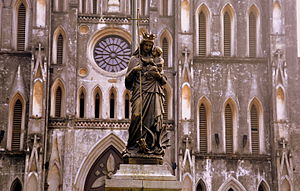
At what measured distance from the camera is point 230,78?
28.0 meters

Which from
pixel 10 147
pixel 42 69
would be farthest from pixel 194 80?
pixel 10 147

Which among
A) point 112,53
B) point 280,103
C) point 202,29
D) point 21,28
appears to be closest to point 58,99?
point 112,53

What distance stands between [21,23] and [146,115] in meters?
19.5

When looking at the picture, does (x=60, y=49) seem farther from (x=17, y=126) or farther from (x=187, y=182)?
(x=187, y=182)

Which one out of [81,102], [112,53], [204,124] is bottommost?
[204,124]

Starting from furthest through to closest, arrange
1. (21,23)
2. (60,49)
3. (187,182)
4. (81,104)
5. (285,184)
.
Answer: (21,23), (60,49), (81,104), (285,184), (187,182)

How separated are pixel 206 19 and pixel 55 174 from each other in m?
9.62

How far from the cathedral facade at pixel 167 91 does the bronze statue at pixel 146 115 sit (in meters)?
16.2

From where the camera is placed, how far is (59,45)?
27.8 metres

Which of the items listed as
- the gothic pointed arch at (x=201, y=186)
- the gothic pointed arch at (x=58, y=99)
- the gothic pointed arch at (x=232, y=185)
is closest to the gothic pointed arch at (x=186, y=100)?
the gothic pointed arch at (x=201, y=186)

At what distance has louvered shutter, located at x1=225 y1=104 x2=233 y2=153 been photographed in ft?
89.9

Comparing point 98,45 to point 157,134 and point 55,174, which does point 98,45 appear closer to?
point 55,174

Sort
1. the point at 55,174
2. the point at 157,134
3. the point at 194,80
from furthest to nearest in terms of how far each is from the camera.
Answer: the point at 194,80, the point at 55,174, the point at 157,134

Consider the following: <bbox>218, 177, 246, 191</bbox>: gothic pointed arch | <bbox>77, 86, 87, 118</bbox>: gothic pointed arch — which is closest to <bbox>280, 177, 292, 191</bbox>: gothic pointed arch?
<bbox>218, 177, 246, 191</bbox>: gothic pointed arch
